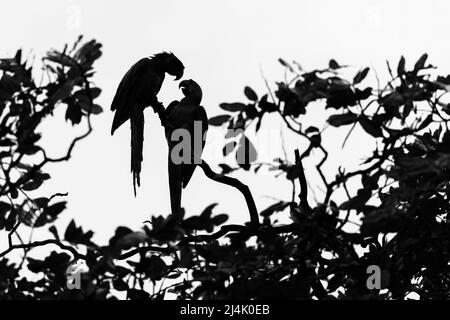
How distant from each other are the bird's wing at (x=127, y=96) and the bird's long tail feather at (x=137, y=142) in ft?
0.26

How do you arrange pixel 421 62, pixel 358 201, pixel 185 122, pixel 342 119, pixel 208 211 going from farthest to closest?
pixel 185 122, pixel 421 62, pixel 342 119, pixel 358 201, pixel 208 211

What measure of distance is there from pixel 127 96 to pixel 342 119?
324 cm

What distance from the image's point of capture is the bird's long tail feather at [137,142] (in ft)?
24.6

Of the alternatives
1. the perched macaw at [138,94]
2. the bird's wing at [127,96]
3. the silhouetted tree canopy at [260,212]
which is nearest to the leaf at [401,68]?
the silhouetted tree canopy at [260,212]

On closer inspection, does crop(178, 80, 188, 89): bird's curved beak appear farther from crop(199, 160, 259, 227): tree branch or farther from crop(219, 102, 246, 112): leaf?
crop(219, 102, 246, 112): leaf

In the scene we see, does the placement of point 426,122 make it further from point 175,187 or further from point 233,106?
point 175,187

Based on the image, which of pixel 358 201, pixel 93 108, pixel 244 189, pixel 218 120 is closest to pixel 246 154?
pixel 218 120

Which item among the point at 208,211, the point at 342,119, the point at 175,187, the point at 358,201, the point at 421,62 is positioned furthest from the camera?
the point at 175,187

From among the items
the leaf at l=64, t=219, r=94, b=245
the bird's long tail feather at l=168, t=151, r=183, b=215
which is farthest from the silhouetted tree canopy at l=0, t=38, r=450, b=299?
the bird's long tail feather at l=168, t=151, r=183, b=215

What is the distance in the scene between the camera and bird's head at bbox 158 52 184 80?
330 inches

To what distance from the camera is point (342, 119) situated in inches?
201

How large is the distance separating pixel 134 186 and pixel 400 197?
2923 mm

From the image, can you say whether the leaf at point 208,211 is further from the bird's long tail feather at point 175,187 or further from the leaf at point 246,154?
the bird's long tail feather at point 175,187
